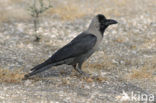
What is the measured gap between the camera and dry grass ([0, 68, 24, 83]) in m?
7.29

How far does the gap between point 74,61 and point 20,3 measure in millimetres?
7663

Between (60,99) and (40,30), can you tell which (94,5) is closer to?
(40,30)

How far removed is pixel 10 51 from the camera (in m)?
9.68

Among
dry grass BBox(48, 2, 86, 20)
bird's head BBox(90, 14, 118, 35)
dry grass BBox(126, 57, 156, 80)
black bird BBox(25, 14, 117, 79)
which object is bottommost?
dry grass BBox(126, 57, 156, 80)

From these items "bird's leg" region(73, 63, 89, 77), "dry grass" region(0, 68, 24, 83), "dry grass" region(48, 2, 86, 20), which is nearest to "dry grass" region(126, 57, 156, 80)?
"bird's leg" region(73, 63, 89, 77)

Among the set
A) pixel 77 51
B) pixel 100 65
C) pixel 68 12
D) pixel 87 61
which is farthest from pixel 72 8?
pixel 77 51

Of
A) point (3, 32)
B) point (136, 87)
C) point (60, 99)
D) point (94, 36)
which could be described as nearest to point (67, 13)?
point (3, 32)

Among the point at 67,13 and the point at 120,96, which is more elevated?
the point at 67,13

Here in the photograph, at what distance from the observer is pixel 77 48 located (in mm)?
7801

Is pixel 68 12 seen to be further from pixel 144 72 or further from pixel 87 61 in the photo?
pixel 144 72

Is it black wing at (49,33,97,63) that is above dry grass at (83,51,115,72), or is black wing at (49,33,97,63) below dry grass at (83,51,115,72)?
above

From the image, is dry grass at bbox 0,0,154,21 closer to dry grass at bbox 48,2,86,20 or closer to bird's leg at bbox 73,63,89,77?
dry grass at bbox 48,2,86,20

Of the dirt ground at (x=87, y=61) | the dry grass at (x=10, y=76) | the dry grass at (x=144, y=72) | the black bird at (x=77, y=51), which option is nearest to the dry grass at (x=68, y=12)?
the dirt ground at (x=87, y=61)

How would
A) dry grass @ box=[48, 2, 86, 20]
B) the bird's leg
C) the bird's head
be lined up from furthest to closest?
1. dry grass @ box=[48, 2, 86, 20]
2. the bird's head
3. the bird's leg
